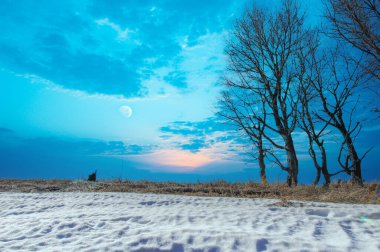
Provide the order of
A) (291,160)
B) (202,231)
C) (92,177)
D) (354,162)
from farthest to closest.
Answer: (92,177) → (291,160) → (354,162) → (202,231)

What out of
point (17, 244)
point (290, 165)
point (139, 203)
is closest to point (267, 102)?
point (290, 165)

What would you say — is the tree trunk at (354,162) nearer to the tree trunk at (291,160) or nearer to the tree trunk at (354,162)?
the tree trunk at (354,162)

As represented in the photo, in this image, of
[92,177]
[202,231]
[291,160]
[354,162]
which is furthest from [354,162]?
[92,177]

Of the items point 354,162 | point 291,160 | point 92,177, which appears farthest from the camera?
point 92,177

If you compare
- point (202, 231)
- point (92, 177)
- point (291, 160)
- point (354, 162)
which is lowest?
point (202, 231)

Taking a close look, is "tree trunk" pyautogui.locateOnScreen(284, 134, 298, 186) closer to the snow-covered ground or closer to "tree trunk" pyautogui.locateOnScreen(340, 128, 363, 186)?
"tree trunk" pyautogui.locateOnScreen(340, 128, 363, 186)

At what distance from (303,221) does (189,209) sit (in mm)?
2288

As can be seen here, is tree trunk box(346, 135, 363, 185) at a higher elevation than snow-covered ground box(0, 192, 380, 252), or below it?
higher

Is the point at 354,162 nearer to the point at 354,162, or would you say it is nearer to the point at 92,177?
the point at 354,162

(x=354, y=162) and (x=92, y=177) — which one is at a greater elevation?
(x=354, y=162)

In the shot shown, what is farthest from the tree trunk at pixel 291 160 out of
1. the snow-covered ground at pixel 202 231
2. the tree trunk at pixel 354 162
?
the snow-covered ground at pixel 202 231

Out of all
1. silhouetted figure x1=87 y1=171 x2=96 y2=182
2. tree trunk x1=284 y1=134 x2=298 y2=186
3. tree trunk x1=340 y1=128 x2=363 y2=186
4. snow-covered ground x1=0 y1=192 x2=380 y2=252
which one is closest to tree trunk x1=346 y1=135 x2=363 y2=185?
tree trunk x1=340 y1=128 x2=363 y2=186

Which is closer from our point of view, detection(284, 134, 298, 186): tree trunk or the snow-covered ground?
the snow-covered ground

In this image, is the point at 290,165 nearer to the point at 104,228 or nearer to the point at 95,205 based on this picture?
the point at 95,205
